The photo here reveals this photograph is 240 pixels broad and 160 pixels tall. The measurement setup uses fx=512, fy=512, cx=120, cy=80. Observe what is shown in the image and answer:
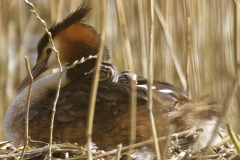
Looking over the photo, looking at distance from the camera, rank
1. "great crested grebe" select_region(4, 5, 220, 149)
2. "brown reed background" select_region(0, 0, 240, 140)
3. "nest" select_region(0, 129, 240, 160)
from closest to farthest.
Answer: "nest" select_region(0, 129, 240, 160), "great crested grebe" select_region(4, 5, 220, 149), "brown reed background" select_region(0, 0, 240, 140)

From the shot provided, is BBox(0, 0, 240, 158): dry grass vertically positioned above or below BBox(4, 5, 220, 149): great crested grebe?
above

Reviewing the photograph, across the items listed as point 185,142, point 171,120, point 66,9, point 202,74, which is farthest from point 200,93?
point 66,9

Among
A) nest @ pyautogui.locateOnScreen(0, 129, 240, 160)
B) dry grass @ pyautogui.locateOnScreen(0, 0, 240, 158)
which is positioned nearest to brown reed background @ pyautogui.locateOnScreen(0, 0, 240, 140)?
dry grass @ pyautogui.locateOnScreen(0, 0, 240, 158)

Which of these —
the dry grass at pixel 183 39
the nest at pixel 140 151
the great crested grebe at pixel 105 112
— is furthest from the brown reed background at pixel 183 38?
the nest at pixel 140 151

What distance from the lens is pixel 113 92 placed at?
3395mm

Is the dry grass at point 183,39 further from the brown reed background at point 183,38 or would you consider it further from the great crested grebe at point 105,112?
the great crested grebe at point 105,112

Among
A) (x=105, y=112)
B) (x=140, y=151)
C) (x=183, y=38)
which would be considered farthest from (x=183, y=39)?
(x=140, y=151)

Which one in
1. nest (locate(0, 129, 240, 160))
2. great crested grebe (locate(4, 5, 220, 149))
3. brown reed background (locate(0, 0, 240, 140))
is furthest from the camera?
brown reed background (locate(0, 0, 240, 140))

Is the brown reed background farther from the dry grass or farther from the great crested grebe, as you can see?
the great crested grebe

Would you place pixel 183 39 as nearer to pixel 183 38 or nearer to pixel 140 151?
pixel 183 38

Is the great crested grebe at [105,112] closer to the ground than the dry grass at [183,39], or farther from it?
closer to the ground

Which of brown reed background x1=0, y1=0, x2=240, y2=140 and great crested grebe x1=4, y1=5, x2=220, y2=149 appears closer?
great crested grebe x1=4, y1=5, x2=220, y2=149

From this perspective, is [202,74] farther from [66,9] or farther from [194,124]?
[66,9]

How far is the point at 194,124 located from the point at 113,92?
0.57 meters
